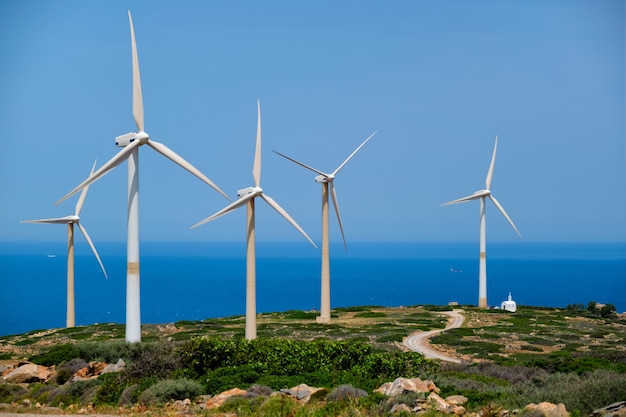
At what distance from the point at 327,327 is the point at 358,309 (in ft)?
62.2

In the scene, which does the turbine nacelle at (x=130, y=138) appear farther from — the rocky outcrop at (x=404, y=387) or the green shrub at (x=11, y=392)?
the rocky outcrop at (x=404, y=387)

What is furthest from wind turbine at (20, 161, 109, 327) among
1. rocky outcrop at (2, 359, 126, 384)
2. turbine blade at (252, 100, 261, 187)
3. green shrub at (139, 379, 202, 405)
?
green shrub at (139, 379, 202, 405)

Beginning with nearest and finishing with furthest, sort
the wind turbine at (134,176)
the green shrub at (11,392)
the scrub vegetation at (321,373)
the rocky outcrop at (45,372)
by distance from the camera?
the scrub vegetation at (321,373)
the green shrub at (11,392)
the rocky outcrop at (45,372)
the wind turbine at (134,176)

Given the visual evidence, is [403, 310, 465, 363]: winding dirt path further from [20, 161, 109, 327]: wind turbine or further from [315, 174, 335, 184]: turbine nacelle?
[20, 161, 109, 327]: wind turbine

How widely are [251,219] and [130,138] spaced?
9088mm

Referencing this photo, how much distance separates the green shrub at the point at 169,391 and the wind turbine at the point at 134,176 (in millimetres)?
12009

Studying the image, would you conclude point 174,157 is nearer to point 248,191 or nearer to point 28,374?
point 248,191

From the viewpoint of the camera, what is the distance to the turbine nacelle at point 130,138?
35.8m

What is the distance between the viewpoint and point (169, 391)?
22.3m

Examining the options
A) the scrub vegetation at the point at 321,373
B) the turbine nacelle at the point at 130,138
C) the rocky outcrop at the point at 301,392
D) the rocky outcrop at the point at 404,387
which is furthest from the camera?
the turbine nacelle at the point at 130,138

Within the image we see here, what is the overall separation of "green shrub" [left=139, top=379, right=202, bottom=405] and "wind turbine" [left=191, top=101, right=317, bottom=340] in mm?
14416

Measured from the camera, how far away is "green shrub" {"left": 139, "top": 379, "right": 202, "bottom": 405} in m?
22.0

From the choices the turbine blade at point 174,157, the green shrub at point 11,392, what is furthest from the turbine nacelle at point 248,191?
the green shrub at point 11,392

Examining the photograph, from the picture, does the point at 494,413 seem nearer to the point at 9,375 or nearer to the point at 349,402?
the point at 349,402
